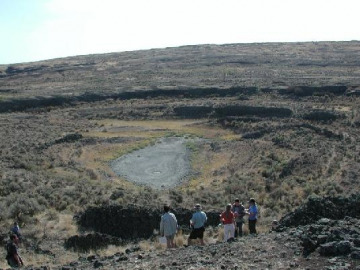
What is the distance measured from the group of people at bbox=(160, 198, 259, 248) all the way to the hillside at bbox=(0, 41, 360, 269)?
71cm

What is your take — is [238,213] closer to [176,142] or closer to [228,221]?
[228,221]

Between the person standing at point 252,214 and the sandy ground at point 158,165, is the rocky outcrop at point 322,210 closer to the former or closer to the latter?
the person standing at point 252,214

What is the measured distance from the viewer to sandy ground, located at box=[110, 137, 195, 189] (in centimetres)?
3681

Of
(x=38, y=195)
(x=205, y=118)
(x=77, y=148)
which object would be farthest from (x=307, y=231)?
(x=205, y=118)

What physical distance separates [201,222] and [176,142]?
34.0m

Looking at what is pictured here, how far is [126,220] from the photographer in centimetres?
2298

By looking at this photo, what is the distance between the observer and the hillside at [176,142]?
25.5 m

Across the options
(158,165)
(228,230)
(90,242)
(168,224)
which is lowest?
(158,165)

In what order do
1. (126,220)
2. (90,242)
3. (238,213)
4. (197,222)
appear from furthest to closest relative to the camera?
(126,220)
(90,242)
(238,213)
(197,222)

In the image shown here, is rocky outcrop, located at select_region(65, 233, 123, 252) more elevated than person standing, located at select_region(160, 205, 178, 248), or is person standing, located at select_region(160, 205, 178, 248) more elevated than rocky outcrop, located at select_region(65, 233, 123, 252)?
person standing, located at select_region(160, 205, 178, 248)

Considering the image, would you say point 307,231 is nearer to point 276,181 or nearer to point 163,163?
point 276,181

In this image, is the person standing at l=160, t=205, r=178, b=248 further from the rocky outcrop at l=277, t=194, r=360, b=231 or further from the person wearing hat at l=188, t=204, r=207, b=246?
the rocky outcrop at l=277, t=194, r=360, b=231

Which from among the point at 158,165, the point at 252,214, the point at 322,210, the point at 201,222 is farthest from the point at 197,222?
the point at 158,165

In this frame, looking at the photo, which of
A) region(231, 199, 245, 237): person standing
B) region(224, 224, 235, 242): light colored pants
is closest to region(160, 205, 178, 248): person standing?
region(224, 224, 235, 242): light colored pants
